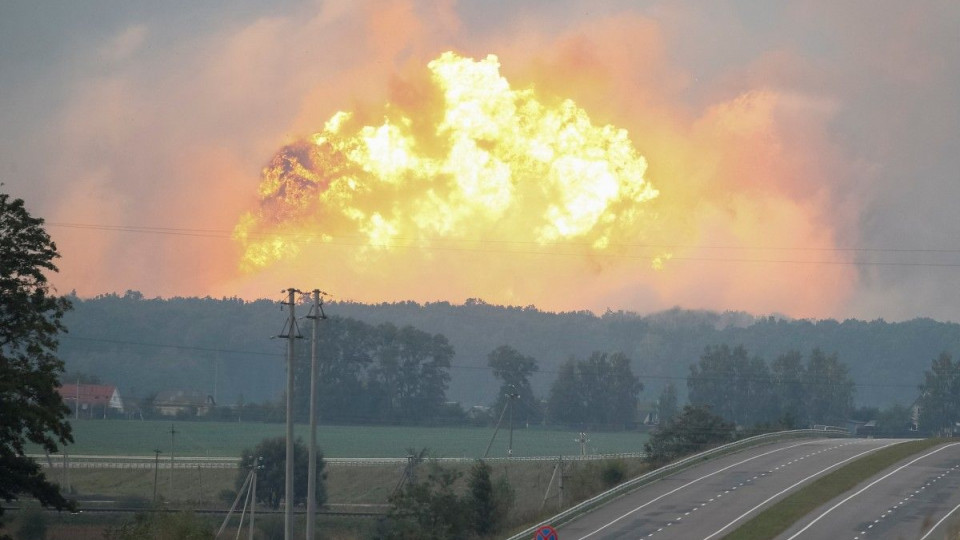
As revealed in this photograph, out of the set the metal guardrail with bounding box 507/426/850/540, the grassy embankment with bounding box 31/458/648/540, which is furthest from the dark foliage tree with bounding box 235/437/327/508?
the metal guardrail with bounding box 507/426/850/540

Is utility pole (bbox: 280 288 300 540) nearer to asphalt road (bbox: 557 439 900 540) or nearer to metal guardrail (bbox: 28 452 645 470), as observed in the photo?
asphalt road (bbox: 557 439 900 540)

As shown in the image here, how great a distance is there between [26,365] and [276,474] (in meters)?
60.2

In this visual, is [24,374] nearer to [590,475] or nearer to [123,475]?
[590,475]

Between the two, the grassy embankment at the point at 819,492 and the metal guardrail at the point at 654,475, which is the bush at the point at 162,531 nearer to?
the metal guardrail at the point at 654,475

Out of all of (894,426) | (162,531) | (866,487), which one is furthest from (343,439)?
(162,531)

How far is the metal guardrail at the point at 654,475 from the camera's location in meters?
74.7

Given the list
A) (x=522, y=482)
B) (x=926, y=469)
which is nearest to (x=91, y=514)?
(x=522, y=482)

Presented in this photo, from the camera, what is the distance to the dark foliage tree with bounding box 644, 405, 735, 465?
109 meters

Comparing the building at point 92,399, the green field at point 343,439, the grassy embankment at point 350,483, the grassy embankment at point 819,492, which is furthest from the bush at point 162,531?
the building at point 92,399

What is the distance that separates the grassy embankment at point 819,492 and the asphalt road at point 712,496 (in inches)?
34.0

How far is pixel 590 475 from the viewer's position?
308 ft

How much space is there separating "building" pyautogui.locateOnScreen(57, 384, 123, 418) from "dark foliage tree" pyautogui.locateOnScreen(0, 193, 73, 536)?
464 feet

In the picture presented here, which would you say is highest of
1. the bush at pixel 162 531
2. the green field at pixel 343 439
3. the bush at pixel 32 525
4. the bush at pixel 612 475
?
the green field at pixel 343 439

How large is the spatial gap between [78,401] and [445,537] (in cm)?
12452
